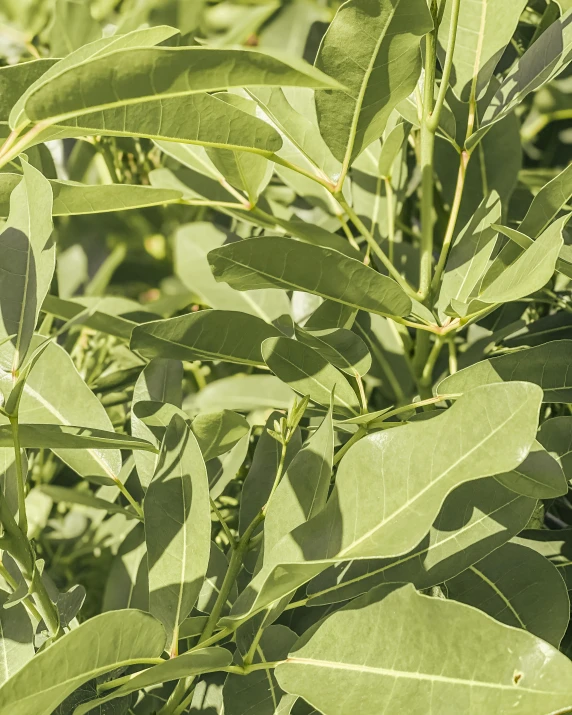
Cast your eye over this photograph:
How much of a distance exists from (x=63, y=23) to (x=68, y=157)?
0.34 meters

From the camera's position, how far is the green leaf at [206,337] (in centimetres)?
60

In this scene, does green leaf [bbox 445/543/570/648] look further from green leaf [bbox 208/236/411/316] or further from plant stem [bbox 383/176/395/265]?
plant stem [bbox 383/176/395/265]

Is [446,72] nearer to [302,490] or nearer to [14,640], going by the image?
[302,490]

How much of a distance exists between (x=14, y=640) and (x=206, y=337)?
0.27 m

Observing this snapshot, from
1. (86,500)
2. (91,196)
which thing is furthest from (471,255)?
(86,500)

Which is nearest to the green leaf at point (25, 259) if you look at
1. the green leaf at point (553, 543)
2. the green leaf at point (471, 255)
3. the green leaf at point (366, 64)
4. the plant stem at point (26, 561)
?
the plant stem at point (26, 561)

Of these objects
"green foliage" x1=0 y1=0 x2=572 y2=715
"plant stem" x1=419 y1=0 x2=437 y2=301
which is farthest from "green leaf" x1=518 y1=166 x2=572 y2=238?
"plant stem" x1=419 y1=0 x2=437 y2=301

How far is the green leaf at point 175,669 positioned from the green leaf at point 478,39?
0.50 meters

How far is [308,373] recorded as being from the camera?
620 millimetres

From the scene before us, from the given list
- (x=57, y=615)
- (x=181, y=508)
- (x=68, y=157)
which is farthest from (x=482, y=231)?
(x=68, y=157)

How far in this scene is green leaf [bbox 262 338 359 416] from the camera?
0.60 meters

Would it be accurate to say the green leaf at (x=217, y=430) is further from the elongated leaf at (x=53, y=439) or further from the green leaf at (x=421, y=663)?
the green leaf at (x=421, y=663)

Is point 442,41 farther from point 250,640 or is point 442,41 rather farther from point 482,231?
point 250,640

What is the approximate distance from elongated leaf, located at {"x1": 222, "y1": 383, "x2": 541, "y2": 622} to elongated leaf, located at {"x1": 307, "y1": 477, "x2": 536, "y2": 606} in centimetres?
10
